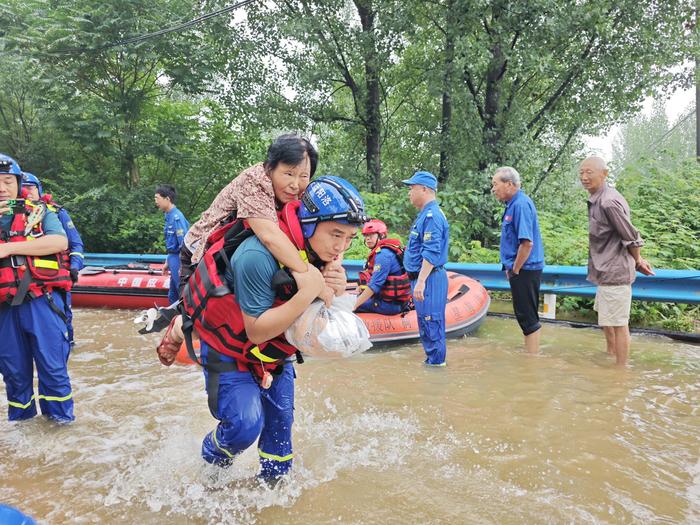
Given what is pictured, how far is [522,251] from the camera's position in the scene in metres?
5.13

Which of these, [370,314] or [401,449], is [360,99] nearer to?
[370,314]

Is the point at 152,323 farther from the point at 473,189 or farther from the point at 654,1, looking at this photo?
the point at 654,1

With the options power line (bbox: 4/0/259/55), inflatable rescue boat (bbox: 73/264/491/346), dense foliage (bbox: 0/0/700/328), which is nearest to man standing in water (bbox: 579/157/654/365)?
inflatable rescue boat (bbox: 73/264/491/346)

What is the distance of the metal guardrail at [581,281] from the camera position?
19.4 feet

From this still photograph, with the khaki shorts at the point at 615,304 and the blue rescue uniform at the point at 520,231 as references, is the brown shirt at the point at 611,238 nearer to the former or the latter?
the khaki shorts at the point at 615,304

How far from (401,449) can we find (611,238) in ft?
10.5

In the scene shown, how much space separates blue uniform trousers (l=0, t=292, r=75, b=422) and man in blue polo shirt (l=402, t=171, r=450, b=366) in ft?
10.0

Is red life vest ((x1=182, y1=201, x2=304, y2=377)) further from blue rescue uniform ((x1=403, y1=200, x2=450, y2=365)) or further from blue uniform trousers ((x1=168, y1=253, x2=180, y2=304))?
blue uniform trousers ((x1=168, y1=253, x2=180, y2=304))

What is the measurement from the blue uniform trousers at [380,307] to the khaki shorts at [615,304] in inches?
87.0

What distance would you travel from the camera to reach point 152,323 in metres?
2.89

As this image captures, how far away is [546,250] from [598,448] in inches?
208

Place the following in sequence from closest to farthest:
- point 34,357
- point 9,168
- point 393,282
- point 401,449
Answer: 1. point 401,449
2. point 9,168
3. point 34,357
4. point 393,282

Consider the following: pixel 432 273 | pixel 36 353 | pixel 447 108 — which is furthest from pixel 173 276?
pixel 447 108

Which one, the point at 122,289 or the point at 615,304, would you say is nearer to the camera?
the point at 615,304
